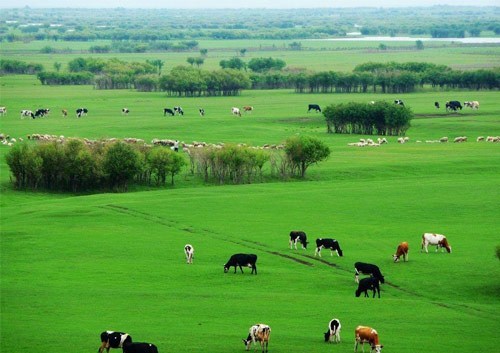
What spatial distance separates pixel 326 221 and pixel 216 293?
22.0m

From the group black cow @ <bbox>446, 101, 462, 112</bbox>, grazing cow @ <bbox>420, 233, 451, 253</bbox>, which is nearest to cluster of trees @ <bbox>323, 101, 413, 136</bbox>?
black cow @ <bbox>446, 101, 462, 112</bbox>

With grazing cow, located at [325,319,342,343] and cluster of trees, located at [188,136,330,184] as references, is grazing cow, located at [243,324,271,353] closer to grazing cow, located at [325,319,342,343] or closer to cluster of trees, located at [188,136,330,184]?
grazing cow, located at [325,319,342,343]

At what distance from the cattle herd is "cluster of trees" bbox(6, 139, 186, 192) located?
30789 millimetres

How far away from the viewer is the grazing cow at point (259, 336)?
36.5 m

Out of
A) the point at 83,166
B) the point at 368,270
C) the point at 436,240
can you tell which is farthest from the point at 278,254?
the point at 83,166

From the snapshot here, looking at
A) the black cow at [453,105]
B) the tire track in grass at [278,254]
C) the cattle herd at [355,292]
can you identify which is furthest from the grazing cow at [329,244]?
the black cow at [453,105]

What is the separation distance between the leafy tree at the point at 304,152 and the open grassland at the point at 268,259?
1455 millimetres

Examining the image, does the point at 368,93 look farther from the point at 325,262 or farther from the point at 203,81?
the point at 325,262

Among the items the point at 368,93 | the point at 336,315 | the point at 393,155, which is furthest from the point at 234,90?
the point at 336,315

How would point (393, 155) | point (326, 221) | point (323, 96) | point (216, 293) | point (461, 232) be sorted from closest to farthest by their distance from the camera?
1. point (216, 293)
2. point (461, 232)
3. point (326, 221)
4. point (393, 155)
5. point (323, 96)

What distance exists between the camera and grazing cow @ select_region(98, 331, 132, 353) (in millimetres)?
35781

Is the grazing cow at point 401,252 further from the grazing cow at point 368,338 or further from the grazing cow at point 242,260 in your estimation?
the grazing cow at point 368,338

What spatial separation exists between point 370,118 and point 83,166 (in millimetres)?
48622

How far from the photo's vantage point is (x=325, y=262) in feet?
178
